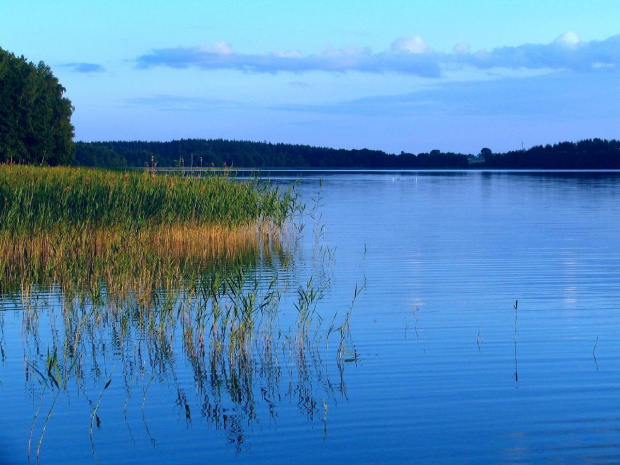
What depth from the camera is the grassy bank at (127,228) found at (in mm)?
12141

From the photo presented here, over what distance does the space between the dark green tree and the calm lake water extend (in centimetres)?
4150

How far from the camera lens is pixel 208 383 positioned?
702cm

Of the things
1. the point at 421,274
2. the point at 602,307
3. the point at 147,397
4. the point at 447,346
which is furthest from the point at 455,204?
the point at 147,397

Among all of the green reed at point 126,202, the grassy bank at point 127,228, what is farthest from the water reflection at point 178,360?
the green reed at point 126,202

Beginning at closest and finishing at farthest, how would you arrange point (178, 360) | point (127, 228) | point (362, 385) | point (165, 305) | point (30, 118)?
point (362, 385), point (178, 360), point (165, 305), point (127, 228), point (30, 118)

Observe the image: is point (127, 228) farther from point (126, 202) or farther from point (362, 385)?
point (362, 385)

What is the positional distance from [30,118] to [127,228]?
131 feet

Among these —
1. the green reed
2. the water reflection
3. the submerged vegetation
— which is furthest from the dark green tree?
the water reflection

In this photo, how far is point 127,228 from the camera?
1457 centimetres

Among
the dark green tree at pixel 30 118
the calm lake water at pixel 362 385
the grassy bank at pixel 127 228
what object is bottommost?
the calm lake water at pixel 362 385

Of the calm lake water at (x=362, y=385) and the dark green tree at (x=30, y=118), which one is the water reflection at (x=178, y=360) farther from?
the dark green tree at (x=30, y=118)

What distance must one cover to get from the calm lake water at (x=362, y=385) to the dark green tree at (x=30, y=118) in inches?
1634

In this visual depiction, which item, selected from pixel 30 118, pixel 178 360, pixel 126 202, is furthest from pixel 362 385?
pixel 30 118

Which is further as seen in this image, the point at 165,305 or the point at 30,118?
the point at 30,118
